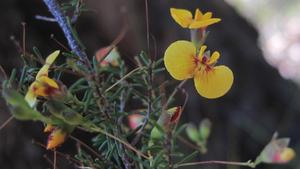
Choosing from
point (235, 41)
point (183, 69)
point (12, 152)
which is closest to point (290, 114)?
point (235, 41)

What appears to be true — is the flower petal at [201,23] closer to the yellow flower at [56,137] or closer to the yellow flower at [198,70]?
the yellow flower at [198,70]

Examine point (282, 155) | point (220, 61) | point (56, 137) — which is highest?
point (56, 137)

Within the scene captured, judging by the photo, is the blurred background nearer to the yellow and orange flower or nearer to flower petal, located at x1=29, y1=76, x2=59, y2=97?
the yellow and orange flower

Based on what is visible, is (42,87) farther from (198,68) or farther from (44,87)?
(198,68)

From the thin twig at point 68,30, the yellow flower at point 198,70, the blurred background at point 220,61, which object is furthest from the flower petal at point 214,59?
the blurred background at point 220,61

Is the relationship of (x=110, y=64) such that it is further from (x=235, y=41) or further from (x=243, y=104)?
(x=235, y=41)

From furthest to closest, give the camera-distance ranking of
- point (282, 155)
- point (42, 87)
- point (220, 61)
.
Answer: point (220, 61) → point (282, 155) → point (42, 87)

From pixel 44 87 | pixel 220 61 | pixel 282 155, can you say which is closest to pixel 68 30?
pixel 44 87

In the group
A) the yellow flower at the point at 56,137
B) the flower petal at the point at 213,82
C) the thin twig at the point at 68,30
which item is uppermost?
the thin twig at the point at 68,30
